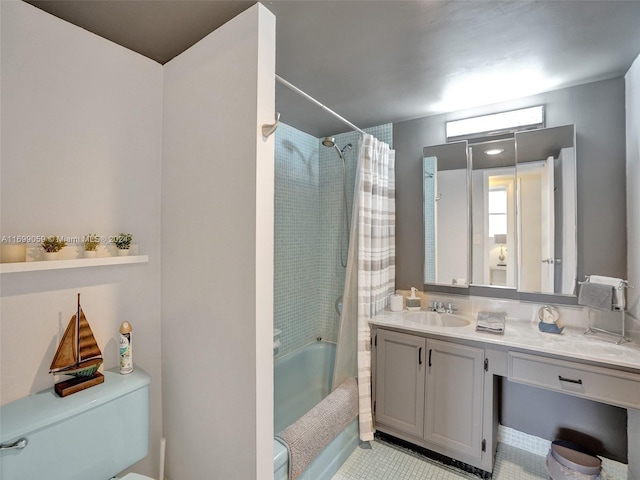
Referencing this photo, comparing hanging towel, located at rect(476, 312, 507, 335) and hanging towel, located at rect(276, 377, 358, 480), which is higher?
hanging towel, located at rect(476, 312, 507, 335)

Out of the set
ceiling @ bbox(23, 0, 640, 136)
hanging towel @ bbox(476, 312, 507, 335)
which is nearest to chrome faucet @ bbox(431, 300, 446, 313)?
hanging towel @ bbox(476, 312, 507, 335)

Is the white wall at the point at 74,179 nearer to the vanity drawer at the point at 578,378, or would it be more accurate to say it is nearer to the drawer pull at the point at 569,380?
the vanity drawer at the point at 578,378

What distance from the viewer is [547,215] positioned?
2100 millimetres

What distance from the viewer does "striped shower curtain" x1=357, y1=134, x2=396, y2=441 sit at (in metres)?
2.21

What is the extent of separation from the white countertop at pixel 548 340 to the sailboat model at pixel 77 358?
1656 mm

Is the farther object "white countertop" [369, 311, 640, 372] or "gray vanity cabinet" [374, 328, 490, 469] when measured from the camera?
"gray vanity cabinet" [374, 328, 490, 469]

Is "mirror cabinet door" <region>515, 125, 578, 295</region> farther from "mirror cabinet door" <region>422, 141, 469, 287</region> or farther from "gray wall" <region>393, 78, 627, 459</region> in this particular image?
"mirror cabinet door" <region>422, 141, 469, 287</region>

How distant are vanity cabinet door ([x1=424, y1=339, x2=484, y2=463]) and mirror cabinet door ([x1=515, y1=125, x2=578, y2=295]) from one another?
0.74m

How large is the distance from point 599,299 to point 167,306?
8.15 ft

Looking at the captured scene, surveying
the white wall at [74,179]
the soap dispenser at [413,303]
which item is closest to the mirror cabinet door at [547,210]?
the soap dispenser at [413,303]

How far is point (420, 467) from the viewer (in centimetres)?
198

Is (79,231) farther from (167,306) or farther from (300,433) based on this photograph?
(300,433)

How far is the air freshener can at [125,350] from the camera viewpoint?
56.3 inches

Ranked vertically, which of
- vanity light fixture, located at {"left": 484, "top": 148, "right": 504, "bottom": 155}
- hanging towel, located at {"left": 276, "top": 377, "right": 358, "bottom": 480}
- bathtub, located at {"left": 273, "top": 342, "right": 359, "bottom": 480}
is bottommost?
bathtub, located at {"left": 273, "top": 342, "right": 359, "bottom": 480}
